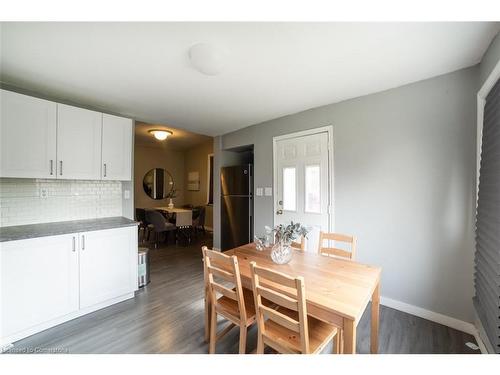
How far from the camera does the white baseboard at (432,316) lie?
1741 millimetres

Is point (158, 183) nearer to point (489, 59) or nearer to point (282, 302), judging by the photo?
point (282, 302)

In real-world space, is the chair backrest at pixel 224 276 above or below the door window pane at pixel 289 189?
below

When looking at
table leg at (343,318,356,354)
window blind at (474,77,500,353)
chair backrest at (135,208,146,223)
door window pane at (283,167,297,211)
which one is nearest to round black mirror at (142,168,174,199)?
chair backrest at (135,208,146,223)

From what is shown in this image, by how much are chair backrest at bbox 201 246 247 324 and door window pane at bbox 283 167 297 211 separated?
5.44 feet

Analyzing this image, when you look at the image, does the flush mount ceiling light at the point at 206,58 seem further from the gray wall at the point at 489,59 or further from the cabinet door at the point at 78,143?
the gray wall at the point at 489,59

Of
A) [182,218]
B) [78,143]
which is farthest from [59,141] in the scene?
[182,218]

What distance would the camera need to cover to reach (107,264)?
215 centimetres

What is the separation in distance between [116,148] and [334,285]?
8.77 ft

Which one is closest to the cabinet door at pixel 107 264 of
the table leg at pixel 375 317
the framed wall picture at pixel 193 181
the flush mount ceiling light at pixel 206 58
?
the flush mount ceiling light at pixel 206 58

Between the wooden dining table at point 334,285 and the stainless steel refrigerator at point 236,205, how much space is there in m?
1.64

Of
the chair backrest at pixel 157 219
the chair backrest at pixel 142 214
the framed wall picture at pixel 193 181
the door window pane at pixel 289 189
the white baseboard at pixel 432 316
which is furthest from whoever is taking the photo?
the framed wall picture at pixel 193 181

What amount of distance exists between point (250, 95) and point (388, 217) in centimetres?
195

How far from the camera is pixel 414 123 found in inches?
78.0
